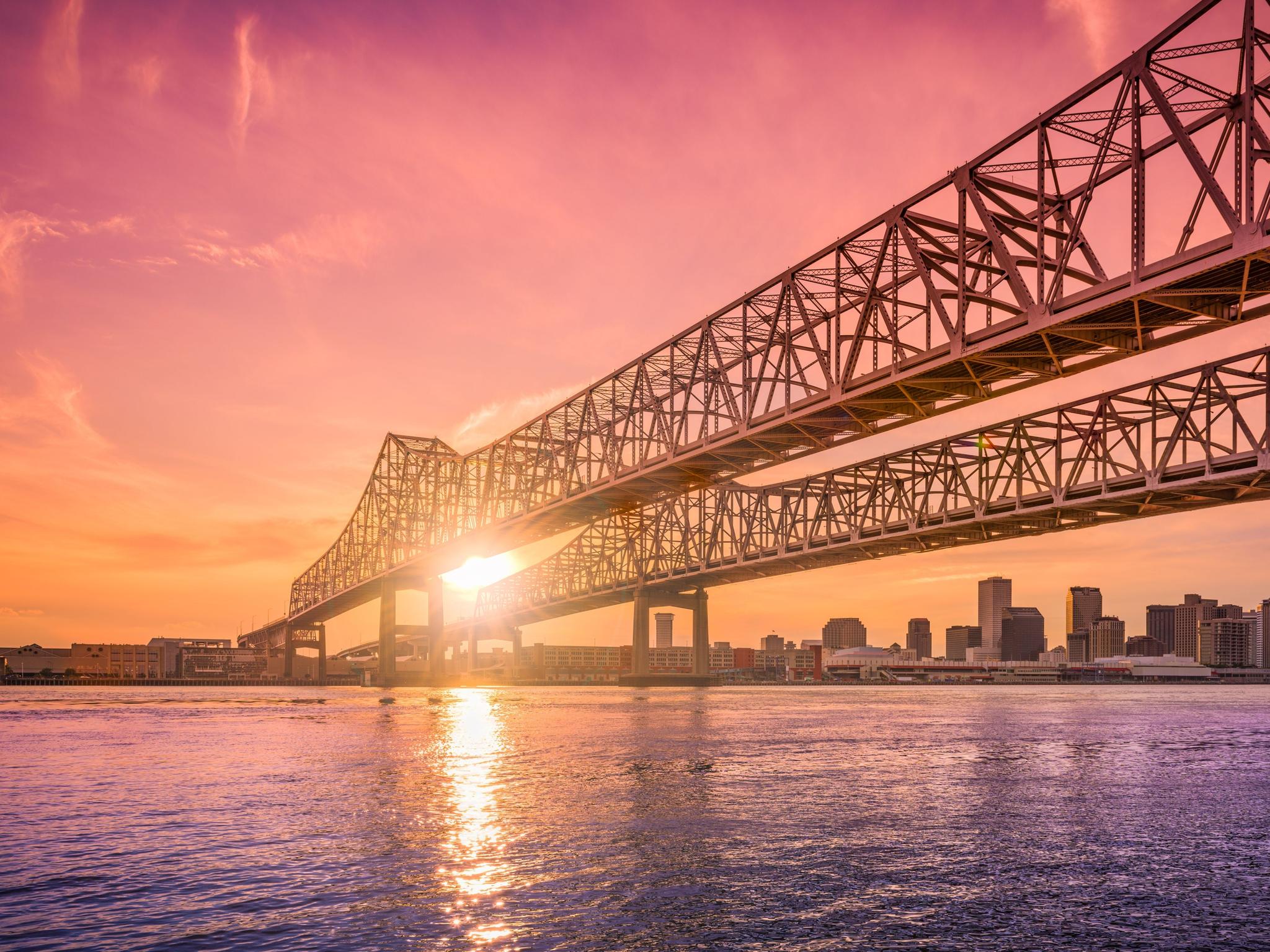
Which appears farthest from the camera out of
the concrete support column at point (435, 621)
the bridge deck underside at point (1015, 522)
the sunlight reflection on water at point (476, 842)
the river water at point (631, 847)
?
the concrete support column at point (435, 621)

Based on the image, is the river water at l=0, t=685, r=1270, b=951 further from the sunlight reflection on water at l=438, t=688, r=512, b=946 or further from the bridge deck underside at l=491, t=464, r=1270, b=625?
the bridge deck underside at l=491, t=464, r=1270, b=625

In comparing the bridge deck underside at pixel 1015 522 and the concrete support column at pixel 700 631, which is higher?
the bridge deck underside at pixel 1015 522

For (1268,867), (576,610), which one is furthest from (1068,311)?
(576,610)

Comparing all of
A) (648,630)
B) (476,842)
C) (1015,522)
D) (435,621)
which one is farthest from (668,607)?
(476,842)

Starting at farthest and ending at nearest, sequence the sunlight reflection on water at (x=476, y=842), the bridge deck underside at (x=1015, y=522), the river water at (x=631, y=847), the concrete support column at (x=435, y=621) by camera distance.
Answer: the concrete support column at (x=435, y=621) → the bridge deck underside at (x=1015, y=522) → the sunlight reflection on water at (x=476, y=842) → the river water at (x=631, y=847)

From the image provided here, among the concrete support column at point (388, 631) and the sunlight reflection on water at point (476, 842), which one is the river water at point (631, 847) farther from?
the concrete support column at point (388, 631)

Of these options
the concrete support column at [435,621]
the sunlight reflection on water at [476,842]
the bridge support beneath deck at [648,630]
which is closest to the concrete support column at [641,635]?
the bridge support beneath deck at [648,630]

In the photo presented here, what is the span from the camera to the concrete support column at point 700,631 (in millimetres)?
138375

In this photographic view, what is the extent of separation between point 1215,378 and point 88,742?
2456 inches

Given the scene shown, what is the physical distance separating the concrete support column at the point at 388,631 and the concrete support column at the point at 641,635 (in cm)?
2966

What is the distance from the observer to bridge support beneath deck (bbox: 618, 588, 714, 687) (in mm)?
136500

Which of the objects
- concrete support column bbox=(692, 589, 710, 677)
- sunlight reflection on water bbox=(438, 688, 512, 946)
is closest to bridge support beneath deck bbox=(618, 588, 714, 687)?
concrete support column bbox=(692, 589, 710, 677)

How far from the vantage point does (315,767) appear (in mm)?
30641

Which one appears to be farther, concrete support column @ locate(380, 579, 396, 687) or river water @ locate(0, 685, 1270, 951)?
concrete support column @ locate(380, 579, 396, 687)
